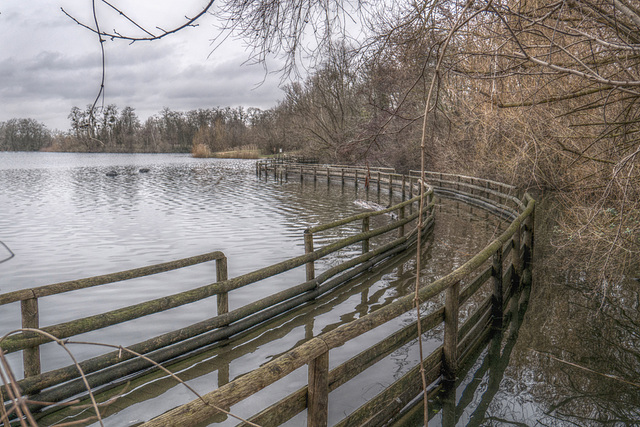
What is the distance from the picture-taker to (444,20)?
4.92m

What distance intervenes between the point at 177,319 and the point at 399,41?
5013 mm

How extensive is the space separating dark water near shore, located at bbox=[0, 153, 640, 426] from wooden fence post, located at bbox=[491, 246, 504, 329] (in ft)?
1.13

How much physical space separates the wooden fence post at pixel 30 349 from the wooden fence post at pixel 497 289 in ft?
16.3

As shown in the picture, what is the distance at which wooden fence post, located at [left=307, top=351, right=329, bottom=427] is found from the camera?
2861mm

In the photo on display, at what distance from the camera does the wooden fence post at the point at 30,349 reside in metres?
4.05

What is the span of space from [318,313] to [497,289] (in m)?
2.51

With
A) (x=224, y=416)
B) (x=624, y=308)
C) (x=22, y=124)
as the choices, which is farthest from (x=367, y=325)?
(x=22, y=124)

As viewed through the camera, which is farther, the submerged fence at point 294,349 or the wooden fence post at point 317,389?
the wooden fence post at point 317,389

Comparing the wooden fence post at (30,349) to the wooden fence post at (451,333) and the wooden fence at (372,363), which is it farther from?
the wooden fence post at (451,333)

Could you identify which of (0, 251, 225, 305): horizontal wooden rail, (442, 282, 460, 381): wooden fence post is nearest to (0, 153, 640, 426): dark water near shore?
(442, 282, 460, 381): wooden fence post

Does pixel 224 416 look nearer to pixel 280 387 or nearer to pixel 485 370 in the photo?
pixel 280 387

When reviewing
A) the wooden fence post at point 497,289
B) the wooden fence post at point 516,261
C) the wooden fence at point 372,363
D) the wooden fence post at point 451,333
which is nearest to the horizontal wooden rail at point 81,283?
the wooden fence at point 372,363

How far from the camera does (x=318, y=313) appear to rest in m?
7.08

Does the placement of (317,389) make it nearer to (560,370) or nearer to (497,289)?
(560,370)
